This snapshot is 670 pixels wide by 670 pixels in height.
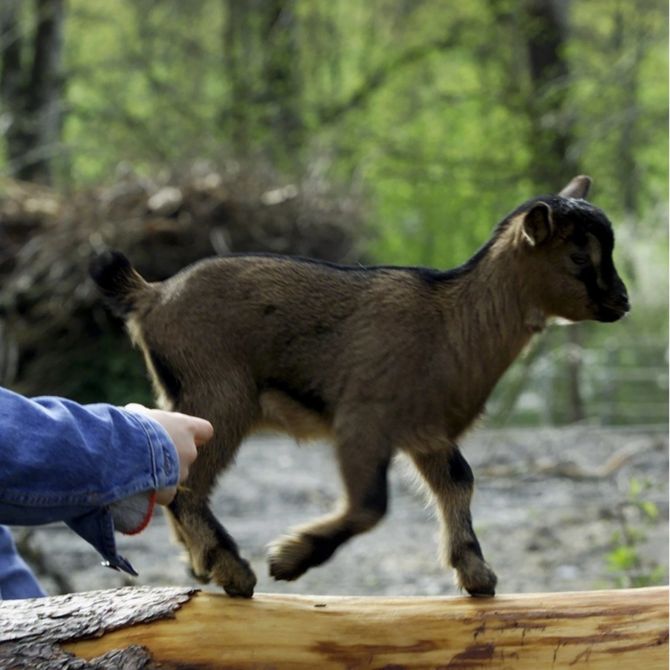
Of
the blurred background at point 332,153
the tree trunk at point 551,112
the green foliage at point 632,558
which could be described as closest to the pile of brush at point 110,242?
the blurred background at point 332,153

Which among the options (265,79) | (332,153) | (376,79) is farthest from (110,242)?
(376,79)

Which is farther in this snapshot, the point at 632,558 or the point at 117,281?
the point at 632,558

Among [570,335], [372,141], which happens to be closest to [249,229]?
[570,335]

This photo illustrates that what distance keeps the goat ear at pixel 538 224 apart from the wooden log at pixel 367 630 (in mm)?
928

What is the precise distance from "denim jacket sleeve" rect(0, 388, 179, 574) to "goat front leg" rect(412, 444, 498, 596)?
91 cm

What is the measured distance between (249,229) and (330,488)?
270 centimetres

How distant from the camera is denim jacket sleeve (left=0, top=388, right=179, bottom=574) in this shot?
2475 mm

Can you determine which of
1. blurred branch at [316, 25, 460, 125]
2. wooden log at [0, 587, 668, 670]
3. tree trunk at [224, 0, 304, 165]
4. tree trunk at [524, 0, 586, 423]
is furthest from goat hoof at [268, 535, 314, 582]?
blurred branch at [316, 25, 460, 125]

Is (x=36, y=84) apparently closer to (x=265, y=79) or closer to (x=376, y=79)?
(x=265, y=79)

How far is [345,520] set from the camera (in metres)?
3.24

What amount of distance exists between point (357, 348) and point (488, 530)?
5.50 meters

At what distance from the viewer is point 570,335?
12766 mm

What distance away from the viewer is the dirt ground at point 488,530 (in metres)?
7.50

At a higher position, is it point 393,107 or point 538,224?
point 538,224
